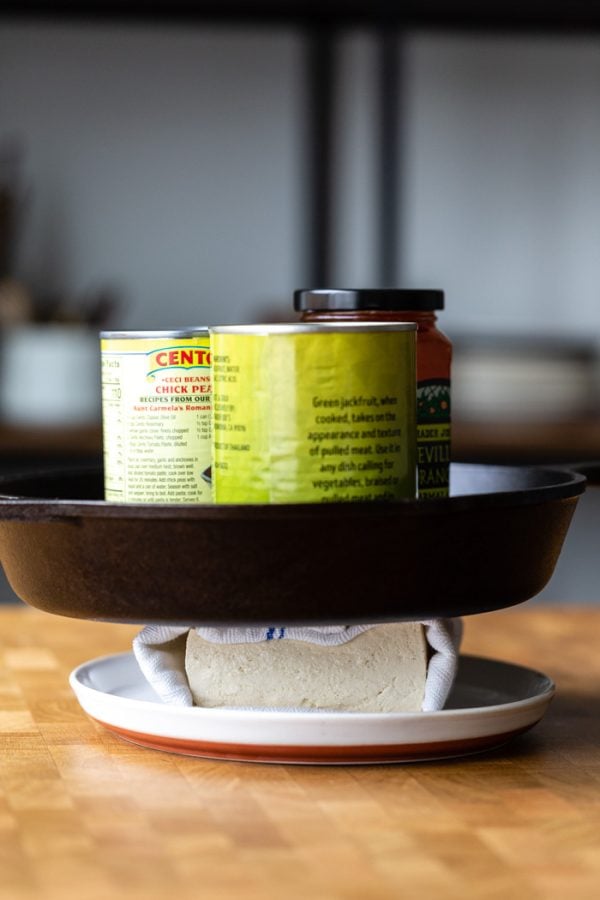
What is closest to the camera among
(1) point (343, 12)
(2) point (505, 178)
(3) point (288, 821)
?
(3) point (288, 821)

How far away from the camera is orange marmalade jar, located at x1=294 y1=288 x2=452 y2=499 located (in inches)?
25.9

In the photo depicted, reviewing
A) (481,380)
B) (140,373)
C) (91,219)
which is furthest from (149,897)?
(91,219)

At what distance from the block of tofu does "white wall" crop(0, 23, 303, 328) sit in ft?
6.63

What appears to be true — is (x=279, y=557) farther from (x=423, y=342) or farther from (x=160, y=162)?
(x=160, y=162)

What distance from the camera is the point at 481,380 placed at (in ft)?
7.59

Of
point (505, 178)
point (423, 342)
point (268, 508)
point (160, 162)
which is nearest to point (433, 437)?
point (423, 342)

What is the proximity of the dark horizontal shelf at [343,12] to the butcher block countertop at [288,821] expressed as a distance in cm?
200

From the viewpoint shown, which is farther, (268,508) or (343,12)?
(343,12)

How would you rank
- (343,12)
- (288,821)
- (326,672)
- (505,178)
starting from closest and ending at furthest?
(288,821) < (326,672) < (343,12) < (505,178)

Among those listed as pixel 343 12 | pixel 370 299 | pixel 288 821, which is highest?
pixel 343 12

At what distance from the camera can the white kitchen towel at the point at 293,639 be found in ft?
2.12

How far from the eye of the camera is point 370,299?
0.66 meters

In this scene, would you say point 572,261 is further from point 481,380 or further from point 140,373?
point 140,373

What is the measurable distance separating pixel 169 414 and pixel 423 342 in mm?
128
